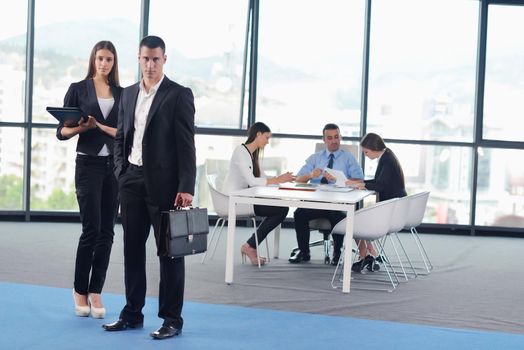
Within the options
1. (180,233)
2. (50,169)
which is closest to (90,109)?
(180,233)

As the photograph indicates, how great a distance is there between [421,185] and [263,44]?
265 centimetres

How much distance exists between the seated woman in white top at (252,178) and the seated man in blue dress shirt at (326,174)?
278mm

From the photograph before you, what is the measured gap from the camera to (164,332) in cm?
510

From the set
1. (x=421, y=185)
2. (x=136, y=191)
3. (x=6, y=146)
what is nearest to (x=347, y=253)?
(x=136, y=191)

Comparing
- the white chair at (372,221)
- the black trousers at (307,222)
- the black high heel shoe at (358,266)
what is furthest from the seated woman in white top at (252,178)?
the white chair at (372,221)

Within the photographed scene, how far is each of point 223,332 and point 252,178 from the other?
3.12 m

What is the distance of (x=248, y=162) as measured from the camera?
8.38 meters

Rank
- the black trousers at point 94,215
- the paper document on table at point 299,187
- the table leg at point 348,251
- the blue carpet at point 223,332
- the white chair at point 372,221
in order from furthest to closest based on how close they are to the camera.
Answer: the paper document on table at point 299,187, the white chair at point 372,221, the table leg at point 348,251, the black trousers at point 94,215, the blue carpet at point 223,332

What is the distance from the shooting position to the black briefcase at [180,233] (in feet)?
Answer: 16.1

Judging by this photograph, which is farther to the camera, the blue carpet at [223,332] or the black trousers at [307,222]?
the black trousers at [307,222]

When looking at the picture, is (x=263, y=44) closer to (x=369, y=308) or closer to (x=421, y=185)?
(x=421, y=185)

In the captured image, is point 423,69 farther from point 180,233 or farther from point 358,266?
point 180,233

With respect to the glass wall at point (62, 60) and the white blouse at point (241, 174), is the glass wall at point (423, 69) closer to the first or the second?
the glass wall at point (62, 60)

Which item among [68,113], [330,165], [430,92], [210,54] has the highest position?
[210,54]
